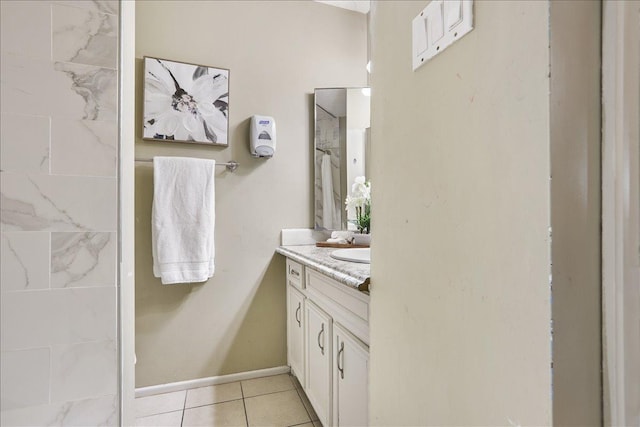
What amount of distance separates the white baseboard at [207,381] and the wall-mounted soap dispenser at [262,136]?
135 centimetres

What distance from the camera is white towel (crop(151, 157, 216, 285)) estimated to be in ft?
5.49

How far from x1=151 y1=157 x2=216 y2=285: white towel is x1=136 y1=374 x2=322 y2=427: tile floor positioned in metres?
0.65

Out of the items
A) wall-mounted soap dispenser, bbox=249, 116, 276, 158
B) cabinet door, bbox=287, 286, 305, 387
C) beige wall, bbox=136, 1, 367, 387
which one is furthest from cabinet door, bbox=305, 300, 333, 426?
wall-mounted soap dispenser, bbox=249, 116, 276, 158

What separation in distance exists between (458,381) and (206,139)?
1.74 meters

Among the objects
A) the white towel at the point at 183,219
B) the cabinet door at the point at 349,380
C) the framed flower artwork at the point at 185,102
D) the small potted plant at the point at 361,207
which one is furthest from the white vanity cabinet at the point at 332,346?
the framed flower artwork at the point at 185,102

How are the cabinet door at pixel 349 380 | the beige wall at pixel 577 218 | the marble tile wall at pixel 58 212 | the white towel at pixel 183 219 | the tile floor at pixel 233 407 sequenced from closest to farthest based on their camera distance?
the beige wall at pixel 577 218
the marble tile wall at pixel 58 212
the cabinet door at pixel 349 380
the tile floor at pixel 233 407
the white towel at pixel 183 219

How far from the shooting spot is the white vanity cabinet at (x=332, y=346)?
0.99 metres

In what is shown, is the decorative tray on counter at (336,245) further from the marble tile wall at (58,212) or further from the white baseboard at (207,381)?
the marble tile wall at (58,212)

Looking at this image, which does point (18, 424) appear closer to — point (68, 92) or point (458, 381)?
point (68, 92)

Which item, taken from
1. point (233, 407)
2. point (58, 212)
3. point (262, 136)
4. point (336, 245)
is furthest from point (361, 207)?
point (58, 212)

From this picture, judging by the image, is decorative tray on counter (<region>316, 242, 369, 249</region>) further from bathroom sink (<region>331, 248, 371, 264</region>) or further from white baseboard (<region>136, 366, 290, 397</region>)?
white baseboard (<region>136, 366, 290, 397</region>)

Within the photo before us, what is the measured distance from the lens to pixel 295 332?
6.02 ft

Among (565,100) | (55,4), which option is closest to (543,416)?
(565,100)

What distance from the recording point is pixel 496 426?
0.45 meters
